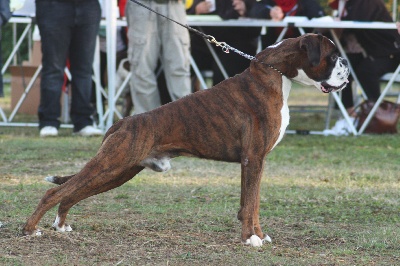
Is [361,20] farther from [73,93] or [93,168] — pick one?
[93,168]

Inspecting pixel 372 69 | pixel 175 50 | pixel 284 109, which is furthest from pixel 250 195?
pixel 372 69

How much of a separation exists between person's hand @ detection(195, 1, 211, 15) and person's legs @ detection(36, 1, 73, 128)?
2.66 metres

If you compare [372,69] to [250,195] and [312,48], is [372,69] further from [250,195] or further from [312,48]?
[250,195]

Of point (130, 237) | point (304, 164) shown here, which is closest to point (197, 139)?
point (130, 237)

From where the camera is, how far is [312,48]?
472cm

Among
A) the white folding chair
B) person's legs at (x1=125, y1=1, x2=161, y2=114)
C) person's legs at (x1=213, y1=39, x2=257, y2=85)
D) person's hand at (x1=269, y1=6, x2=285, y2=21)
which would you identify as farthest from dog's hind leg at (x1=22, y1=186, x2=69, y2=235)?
person's legs at (x1=213, y1=39, x2=257, y2=85)

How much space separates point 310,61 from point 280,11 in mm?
5661

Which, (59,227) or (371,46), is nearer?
(59,227)

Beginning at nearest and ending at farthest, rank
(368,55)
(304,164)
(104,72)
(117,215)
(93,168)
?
(93,168) → (117,215) → (304,164) → (368,55) → (104,72)

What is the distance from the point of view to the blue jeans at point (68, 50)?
30.9ft

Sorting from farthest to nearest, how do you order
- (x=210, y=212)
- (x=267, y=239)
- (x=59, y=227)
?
(x=210, y=212)
(x=59, y=227)
(x=267, y=239)

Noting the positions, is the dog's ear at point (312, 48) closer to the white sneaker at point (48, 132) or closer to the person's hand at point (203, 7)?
the white sneaker at point (48, 132)

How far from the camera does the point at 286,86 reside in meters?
4.79

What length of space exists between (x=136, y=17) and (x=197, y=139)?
203 inches
